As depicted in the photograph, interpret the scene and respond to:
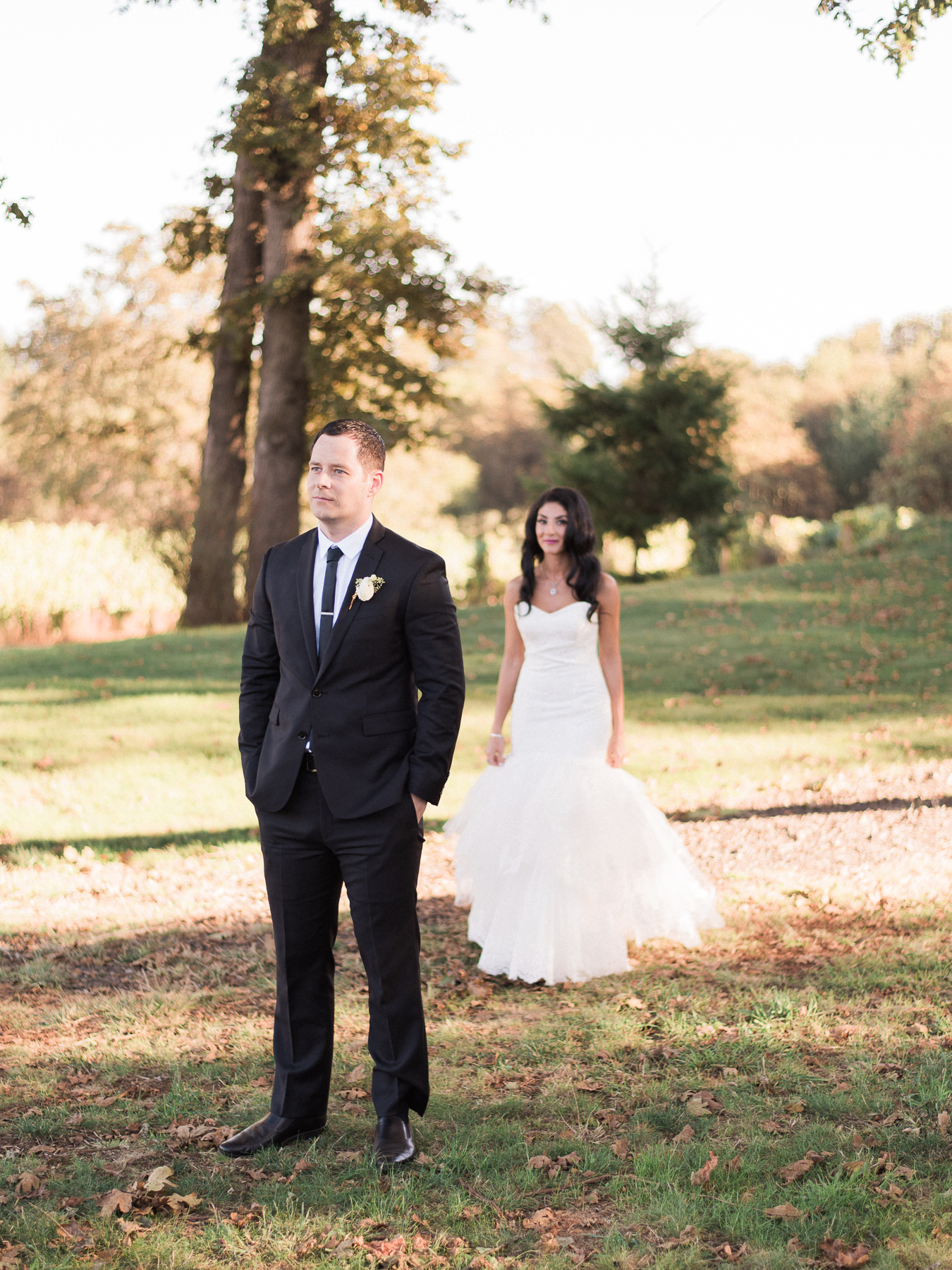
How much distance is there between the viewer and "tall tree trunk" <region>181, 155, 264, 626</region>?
22.1 meters

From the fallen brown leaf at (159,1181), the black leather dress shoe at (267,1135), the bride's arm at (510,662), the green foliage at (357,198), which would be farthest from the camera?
the green foliage at (357,198)

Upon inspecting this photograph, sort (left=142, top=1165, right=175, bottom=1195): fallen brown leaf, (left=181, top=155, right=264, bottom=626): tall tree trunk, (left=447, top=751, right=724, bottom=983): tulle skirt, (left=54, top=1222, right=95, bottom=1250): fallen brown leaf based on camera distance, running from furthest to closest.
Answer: (left=181, top=155, right=264, bottom=626): tall tree trunk
(left=447, top=751, right=724, bottom=983): tulle skirt
(left=142, top=1165, right=175, bottom=1195): fallen brown leaf
(left=54, top=1222, right=95, bottom=1250): fallen brown leaf

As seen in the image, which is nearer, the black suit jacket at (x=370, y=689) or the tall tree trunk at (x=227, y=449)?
the black suit jacket at (x=370, y=689)

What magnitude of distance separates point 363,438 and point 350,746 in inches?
40.9

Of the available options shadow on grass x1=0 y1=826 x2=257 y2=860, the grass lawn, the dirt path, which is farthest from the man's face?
shadow on grass x1=0 y1=826 x2=257 y2=860

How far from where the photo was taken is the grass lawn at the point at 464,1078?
3.51 m

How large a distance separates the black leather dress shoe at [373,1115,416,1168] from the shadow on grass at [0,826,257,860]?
5041 mm

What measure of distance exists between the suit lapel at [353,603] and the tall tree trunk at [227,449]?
19.3 m

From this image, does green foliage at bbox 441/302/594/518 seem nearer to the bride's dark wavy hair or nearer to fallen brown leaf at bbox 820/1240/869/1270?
the bride's dark wavy hair

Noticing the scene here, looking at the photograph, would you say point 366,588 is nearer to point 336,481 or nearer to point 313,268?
point 336,481

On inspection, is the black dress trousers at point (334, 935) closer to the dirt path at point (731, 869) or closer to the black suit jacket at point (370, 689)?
the black suit jacket at point (370, 689)

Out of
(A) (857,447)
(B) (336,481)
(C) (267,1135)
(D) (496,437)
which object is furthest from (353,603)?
(D) (496,437)

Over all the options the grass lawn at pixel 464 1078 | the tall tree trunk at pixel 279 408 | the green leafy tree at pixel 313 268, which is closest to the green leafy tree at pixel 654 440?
the green leafy tree at pixel 313 268

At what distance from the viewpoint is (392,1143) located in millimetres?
3900
